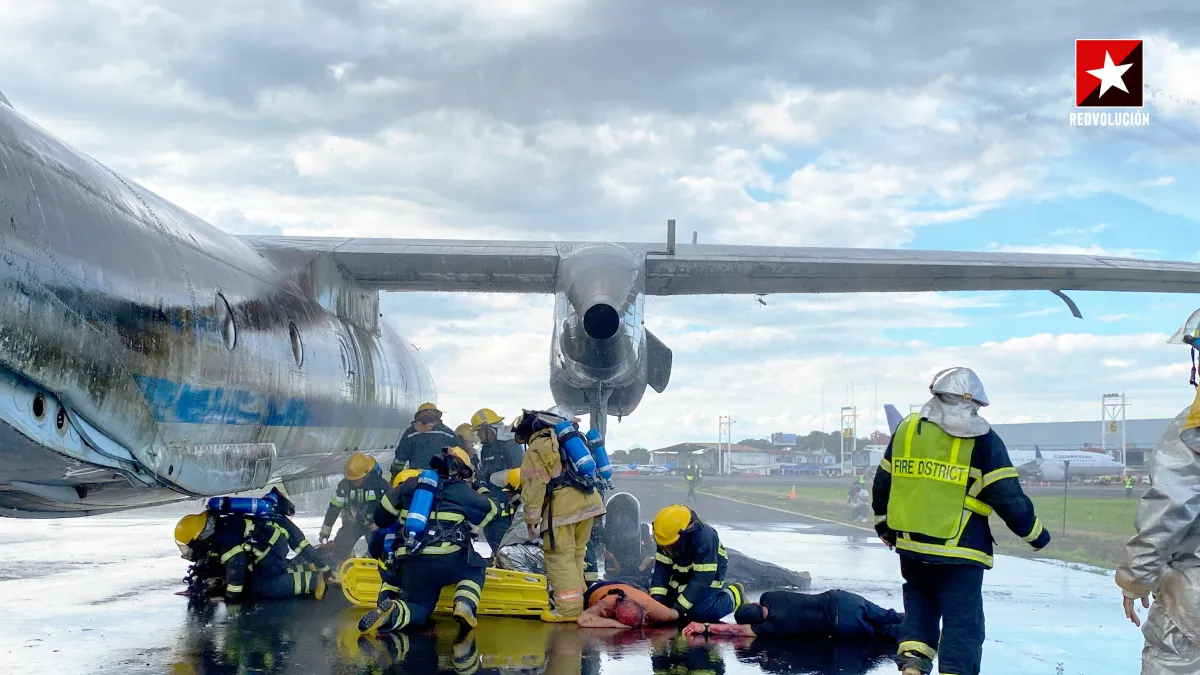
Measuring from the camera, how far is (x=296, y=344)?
9.98 meters

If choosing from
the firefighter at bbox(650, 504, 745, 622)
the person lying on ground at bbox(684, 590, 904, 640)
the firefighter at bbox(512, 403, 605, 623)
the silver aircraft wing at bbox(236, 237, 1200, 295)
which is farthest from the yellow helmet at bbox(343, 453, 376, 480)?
the person lying on ground at bbox(684, 590, 904, 640)

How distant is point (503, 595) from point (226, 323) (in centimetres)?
320

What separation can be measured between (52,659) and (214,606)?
244cm

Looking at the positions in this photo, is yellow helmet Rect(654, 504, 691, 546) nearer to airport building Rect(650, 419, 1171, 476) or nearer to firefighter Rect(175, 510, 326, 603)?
firefighter Rect(175, 510, 326, 603)

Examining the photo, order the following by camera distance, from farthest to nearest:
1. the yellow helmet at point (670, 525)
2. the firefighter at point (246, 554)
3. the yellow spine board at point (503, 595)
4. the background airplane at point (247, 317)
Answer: the firefighter at point (246, 554), the yellow spine board at point (503, 595), the yellow helmet at point (670, 525), the background airplane at point (247, 317)

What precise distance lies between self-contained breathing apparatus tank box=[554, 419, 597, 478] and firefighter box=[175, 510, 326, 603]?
117 inches

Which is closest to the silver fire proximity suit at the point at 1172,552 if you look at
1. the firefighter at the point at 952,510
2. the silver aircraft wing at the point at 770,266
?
the firefighter at the point at 952,510

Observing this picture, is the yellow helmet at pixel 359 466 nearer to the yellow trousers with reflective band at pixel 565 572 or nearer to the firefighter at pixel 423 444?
the firefighter at pixel 423 444

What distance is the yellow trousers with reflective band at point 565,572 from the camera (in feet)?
28.0

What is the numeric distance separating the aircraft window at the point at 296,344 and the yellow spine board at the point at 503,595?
209 cm

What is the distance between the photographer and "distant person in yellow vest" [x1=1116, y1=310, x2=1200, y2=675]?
5020mm

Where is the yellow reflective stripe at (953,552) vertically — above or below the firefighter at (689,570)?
above

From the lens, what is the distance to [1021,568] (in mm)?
14148

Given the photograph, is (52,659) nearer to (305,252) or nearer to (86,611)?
(86,611)
